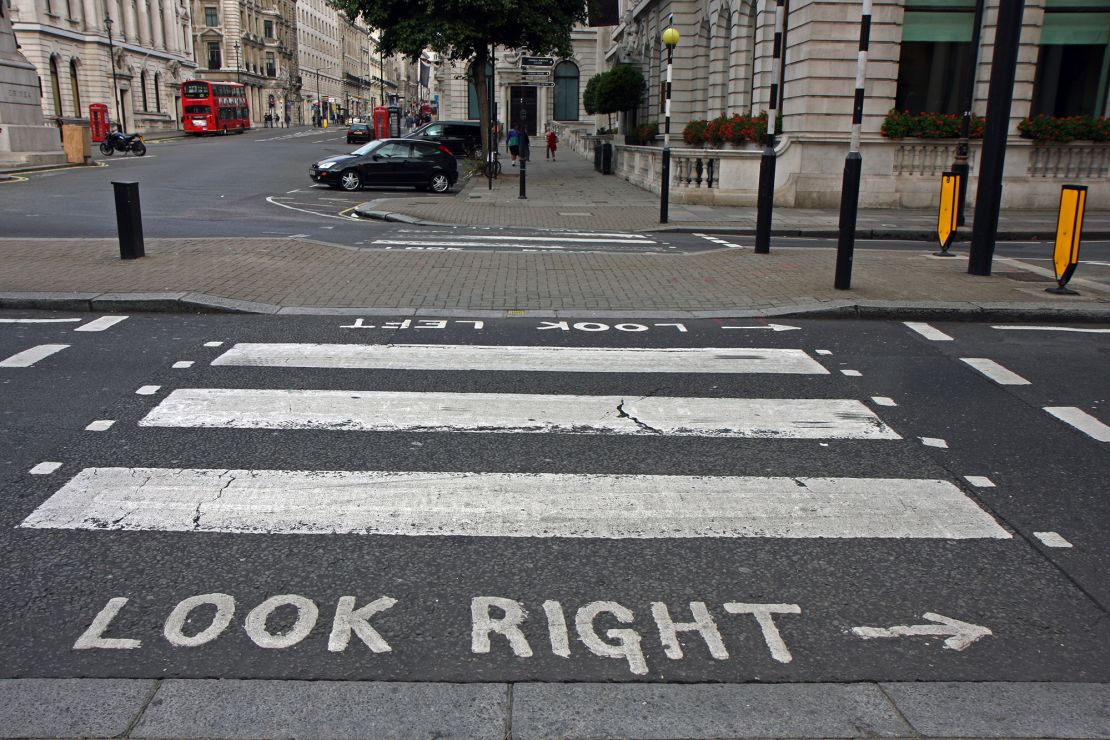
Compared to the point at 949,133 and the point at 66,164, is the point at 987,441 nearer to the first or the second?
the point at 949,133

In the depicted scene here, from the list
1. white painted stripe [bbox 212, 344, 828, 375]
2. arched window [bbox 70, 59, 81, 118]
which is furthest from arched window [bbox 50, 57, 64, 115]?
white painted stripe [bbox 212, 344, 828, 375]

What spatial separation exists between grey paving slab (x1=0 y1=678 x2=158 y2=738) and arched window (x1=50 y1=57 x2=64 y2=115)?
7613 cm

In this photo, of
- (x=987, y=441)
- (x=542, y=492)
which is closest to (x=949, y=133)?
(x=987, y=441)

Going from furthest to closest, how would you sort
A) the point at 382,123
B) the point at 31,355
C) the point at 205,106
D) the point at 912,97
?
1. the point at 205,106
2. the point at 382,123
3. the point at 912,97
4. the point at 31,355

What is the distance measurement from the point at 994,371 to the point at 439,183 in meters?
22.0

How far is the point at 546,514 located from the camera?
446cm

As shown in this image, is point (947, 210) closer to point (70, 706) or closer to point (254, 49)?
point (70, 706)

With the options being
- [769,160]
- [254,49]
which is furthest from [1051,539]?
[254,49]

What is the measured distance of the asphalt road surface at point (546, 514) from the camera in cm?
337

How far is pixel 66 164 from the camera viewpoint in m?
34.5

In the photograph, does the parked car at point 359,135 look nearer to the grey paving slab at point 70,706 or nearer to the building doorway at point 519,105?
the building doorway at point 519,105

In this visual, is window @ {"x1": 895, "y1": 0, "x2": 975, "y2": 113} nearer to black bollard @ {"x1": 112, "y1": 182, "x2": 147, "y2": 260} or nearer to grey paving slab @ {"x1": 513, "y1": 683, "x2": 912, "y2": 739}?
black bollard @ {"x1": 112, "y1": 182, "x2": 147, "y2": 260}

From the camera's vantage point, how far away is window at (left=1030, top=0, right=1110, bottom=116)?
23328 millimetres

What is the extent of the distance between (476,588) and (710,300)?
657cm
